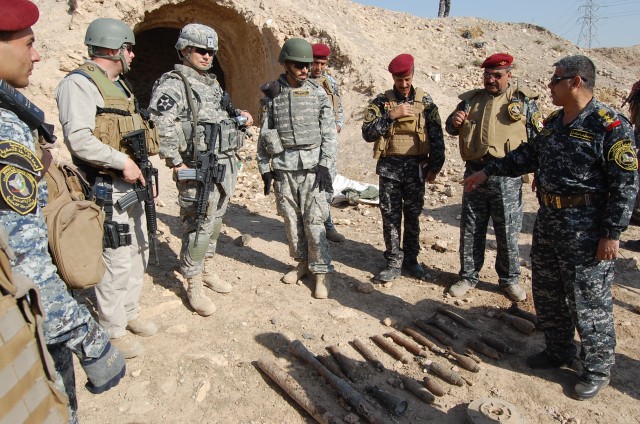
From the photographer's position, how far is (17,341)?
5.18ft

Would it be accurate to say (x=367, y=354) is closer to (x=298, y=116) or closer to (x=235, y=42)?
(x=298, y=116)

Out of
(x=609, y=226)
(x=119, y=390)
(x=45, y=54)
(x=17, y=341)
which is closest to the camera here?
(x=17, y=341)

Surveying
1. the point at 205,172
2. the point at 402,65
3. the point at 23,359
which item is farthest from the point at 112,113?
A: the point at 402,65

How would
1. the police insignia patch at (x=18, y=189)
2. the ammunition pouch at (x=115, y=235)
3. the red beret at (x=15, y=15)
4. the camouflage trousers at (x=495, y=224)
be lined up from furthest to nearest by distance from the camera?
the camouflage trousers at (x=495, y=224) < the ammunition pouch at (x=115, y=235) < the red beret at (x=15, y=15) < the police insignia patch at (x=18, y=189)

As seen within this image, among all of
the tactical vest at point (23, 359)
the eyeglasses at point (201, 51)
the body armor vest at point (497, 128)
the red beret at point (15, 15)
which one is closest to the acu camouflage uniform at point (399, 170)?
the body armor vest at point (497, 128)

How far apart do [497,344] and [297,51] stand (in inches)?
127

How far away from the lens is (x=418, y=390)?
343cm

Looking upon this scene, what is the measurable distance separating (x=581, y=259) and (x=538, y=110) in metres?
1.86

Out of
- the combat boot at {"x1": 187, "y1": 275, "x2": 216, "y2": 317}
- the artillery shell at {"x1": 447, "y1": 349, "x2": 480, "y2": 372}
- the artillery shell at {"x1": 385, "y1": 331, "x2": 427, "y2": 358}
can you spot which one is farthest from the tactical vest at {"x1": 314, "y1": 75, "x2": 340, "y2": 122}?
the artillery shell at {"x1": 447, "y1": 349, "x2": 480, "y2": 372}

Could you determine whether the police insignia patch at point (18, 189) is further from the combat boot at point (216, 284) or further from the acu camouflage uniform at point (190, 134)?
the combat boot at point (216, 284)

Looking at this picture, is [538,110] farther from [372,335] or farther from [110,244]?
[110,244]

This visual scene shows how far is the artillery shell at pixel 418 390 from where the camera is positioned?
336 centimetres

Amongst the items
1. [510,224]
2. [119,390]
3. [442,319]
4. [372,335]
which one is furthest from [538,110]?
[119,390]

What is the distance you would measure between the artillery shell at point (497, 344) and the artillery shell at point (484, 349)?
0.15 ft
